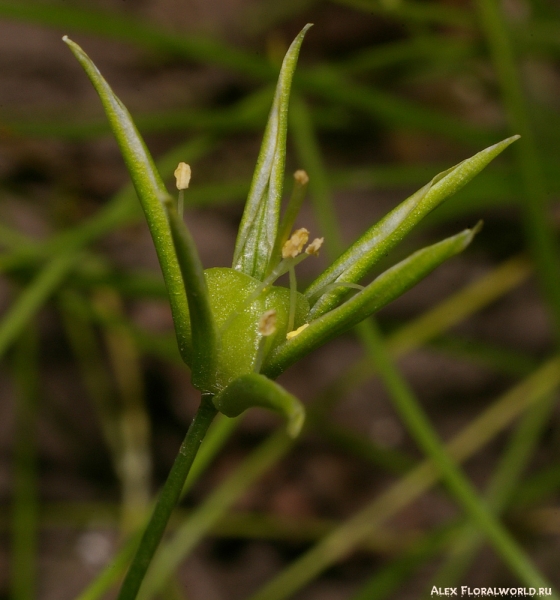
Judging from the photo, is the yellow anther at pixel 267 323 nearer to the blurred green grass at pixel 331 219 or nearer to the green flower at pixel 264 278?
the green flower at pixel 264 278

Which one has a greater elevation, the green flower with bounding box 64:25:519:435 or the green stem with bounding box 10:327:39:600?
the green flower with bounding box 64:25:519:435

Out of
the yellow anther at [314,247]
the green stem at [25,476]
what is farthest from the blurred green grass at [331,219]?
the yellow anther at [314,247]

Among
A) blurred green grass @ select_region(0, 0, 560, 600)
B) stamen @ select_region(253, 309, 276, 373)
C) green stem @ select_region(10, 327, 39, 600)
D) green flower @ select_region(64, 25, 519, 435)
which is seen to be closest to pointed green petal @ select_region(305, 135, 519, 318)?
green flower @ select_region(64, 25, 519, 435)

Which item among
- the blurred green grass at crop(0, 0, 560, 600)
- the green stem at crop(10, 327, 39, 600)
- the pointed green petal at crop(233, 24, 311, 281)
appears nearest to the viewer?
the pointed green petal at crop(233, 24, 311, 281)

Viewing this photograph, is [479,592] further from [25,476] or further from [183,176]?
[183,176]

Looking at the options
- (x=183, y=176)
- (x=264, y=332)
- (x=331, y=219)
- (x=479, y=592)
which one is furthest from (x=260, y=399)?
(x=479, y=592)

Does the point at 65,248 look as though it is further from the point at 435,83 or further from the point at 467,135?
the point at 435,83

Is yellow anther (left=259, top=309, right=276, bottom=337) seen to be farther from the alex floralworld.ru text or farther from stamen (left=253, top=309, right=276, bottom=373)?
the alex floralworld.ru text

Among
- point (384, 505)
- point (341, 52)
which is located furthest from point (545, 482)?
point (341, 52)
